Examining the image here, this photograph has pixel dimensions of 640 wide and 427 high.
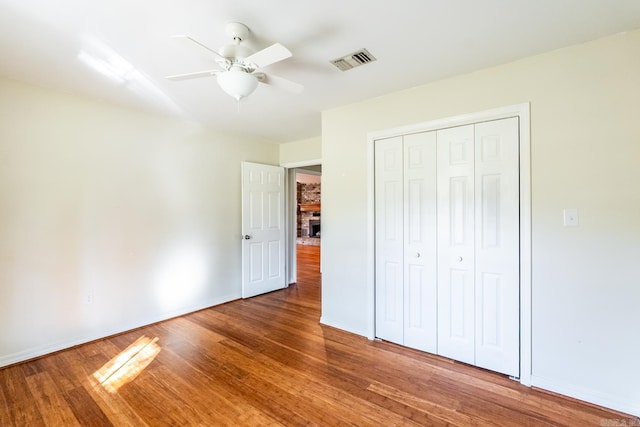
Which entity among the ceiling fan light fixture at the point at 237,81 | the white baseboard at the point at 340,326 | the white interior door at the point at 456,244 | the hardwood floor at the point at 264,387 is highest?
the ceiling fan light fixture at the point at 237,81

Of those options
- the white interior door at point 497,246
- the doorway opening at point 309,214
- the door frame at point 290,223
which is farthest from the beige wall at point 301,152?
the doorway opening at point 309,214

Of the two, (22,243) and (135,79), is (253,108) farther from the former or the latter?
(22,243)

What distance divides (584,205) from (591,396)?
128 centimetres

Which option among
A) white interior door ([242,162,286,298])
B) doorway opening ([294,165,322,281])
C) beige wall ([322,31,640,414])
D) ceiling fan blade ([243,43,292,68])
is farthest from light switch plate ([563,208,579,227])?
doorway opening ([294,165,322,281])

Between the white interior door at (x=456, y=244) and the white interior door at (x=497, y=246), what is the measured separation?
0.06 metres

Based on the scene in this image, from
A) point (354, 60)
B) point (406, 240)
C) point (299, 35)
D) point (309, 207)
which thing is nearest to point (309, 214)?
point (309, 207)

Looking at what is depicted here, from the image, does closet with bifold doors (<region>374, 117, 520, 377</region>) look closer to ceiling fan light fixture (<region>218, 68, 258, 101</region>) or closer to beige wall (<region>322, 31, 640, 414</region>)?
beige wall (<region>322, 31, 640, 414</region>)

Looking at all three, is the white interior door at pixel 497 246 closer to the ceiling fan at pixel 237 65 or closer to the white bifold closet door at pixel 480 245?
the white bifold closet door at pixel 480 245

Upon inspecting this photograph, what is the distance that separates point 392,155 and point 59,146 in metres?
3.13

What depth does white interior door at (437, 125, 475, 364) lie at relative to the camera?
250 centimetres

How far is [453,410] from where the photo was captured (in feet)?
6.40

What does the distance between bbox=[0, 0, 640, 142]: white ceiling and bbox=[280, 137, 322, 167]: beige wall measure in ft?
5.98

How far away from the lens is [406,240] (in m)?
2.83

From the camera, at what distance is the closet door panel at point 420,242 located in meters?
2.69
